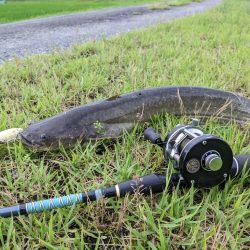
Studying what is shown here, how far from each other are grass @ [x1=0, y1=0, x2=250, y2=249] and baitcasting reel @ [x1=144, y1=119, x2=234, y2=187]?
0.13 m

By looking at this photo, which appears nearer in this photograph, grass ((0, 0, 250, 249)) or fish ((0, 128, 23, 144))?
grass ((0, 0, 250, 249))

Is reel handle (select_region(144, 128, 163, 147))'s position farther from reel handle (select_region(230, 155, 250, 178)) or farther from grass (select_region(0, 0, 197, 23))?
grass (select_region(0, 0, 197, 23))

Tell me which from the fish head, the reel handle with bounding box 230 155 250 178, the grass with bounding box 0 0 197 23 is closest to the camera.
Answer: the reel handle with bounding box 230 155 250 178

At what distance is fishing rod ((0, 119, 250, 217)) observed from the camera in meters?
1.92

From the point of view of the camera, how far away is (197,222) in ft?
6.52

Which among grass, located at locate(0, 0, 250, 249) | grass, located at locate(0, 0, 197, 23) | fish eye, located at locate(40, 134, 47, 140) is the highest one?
grass, located at locate(0, 0, 197, 23)

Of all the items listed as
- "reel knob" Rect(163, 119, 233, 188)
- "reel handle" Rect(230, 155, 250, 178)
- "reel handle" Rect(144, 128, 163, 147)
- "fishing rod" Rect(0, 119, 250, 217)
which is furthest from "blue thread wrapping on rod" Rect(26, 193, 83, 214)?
"reel handle" Rect(230, 155, 250, 178)

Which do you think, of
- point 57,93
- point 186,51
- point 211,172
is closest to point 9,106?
point 57,93

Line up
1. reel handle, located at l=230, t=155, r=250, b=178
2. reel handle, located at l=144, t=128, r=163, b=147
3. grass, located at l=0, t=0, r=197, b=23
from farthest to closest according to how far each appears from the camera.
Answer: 1. grass, located at l=0, t=0, r=197, b=23
2. reel handle, located at l=144, t=128, r=163, b=147
3. reel handle, located at l=230, t=155, r=250, b=178

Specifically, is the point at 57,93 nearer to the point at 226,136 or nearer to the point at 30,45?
the point at 226,136

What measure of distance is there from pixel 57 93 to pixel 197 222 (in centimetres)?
222

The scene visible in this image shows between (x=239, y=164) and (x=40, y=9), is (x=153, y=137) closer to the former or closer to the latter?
(x=239, y=164)

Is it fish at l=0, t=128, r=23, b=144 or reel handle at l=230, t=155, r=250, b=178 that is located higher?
fish at l=0, t=128, r=23, b=144

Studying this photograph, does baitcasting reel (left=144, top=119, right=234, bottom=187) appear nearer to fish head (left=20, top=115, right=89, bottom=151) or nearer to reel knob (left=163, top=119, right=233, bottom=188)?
reel knob (left=163, top=119, right=233, bottom=188)
